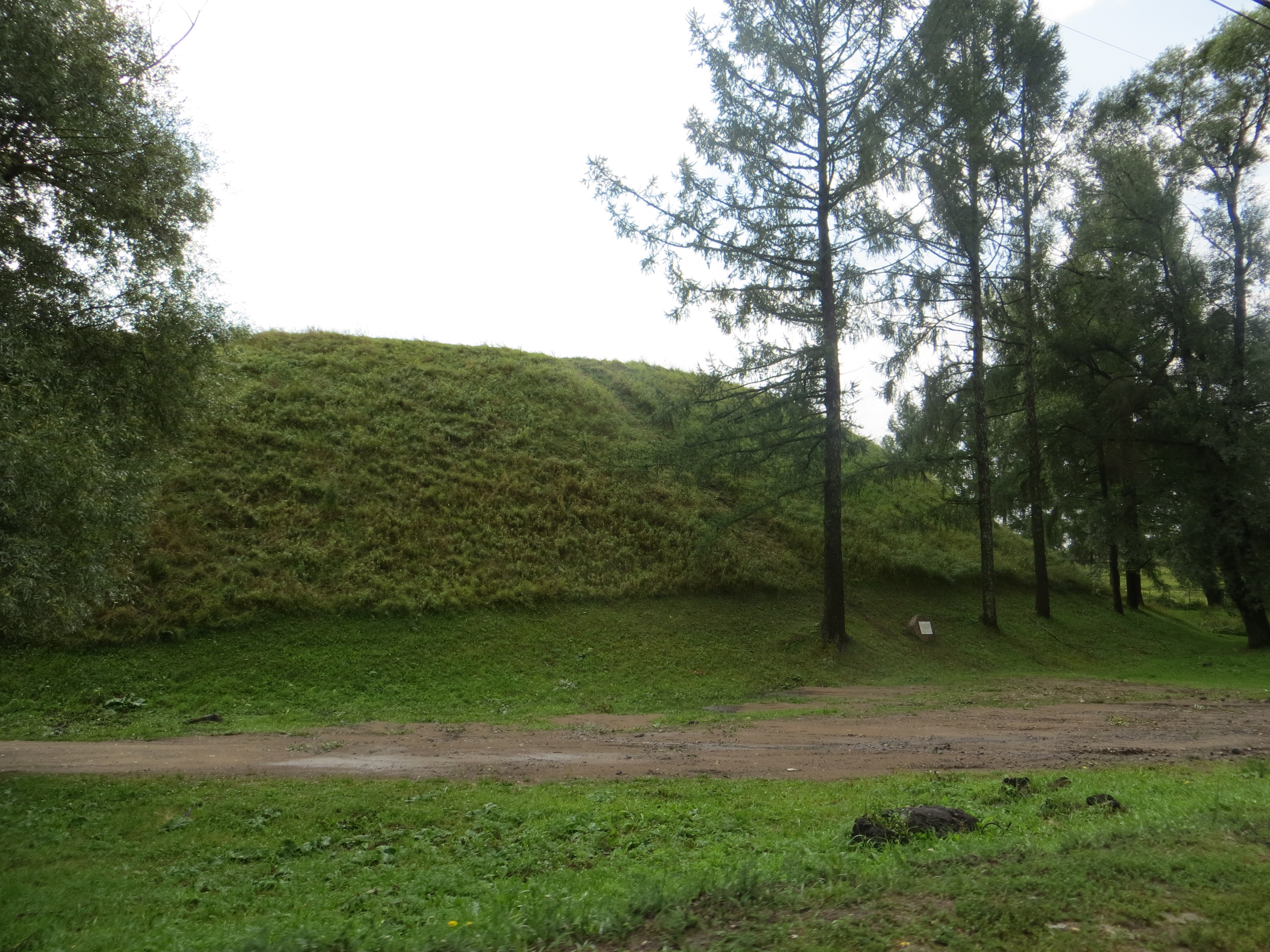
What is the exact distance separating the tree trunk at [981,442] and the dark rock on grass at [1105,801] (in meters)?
16.1

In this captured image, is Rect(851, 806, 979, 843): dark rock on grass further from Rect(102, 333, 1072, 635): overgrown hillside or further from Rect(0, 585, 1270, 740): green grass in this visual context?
Rect(102, 333, 1072, 635): overgrown hillside

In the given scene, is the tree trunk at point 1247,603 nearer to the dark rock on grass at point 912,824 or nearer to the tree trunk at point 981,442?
the tree trunk at point 981,442

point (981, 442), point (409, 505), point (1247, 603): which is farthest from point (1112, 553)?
point (409, 505)

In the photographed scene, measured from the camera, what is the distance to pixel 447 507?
72.4 feet

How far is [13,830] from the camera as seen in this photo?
7527mm

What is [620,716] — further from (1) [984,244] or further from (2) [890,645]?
(1) [984,244]

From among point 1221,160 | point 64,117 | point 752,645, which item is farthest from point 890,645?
point 64,117

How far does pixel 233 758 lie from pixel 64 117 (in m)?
8.82

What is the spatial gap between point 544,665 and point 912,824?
11.5m

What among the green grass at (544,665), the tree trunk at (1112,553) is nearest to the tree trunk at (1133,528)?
the tree trunk at (1112,553)

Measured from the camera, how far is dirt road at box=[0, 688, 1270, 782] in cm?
947

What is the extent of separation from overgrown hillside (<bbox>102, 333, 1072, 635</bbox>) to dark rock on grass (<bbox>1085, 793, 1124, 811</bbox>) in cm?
1330

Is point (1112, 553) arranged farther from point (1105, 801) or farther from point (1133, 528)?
point (1105, 801)

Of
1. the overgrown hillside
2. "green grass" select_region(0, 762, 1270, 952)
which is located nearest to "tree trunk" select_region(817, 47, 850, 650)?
the overgrown hillside
